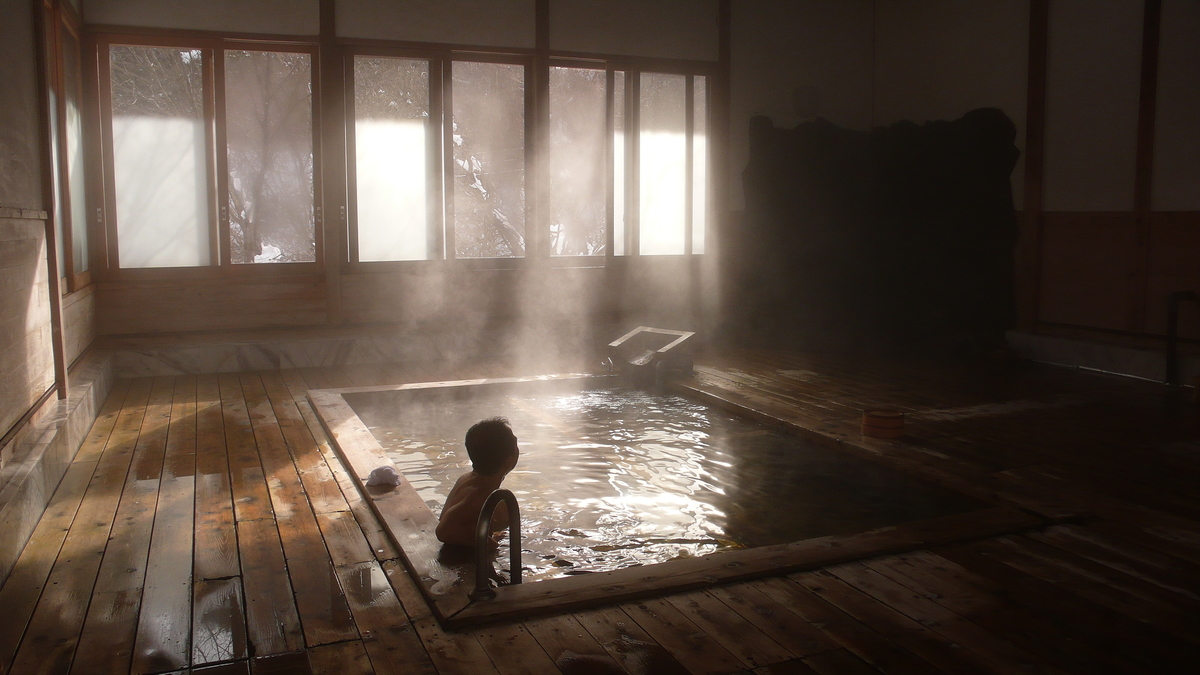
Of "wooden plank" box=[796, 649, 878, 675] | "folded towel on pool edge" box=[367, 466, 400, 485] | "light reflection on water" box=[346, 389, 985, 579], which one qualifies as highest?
"folded towel on pool edge" box=[367, 466, 400, 485]

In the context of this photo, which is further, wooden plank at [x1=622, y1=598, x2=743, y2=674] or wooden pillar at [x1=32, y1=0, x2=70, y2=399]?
wooden pillar at [x1=32, y1=0, x2=70, y2=399]

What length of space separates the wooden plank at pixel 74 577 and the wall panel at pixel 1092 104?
17.9ft

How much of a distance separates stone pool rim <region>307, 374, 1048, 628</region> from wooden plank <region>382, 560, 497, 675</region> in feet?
0.07

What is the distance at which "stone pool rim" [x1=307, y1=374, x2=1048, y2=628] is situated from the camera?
1999 mm

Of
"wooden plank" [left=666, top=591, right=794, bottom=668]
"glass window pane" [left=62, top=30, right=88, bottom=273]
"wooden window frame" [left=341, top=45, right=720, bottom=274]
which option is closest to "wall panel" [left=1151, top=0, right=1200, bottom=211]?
"wooden window frame" [left=341, top=45, right=720, bottom=274]

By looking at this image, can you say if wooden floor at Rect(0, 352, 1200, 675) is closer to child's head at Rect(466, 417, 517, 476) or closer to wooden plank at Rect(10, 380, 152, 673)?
wooden plank at Rect(10, 380, 152, 673)

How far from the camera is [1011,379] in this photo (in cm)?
503

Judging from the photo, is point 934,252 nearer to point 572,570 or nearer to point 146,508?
point 572,570

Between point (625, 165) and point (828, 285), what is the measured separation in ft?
5.98

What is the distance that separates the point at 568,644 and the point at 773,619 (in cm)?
46

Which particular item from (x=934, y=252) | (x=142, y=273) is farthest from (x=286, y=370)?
(x=934, y=252)

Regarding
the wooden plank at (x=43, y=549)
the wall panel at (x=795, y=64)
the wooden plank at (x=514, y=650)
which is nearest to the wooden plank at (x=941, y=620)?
the wooden plank at (x=514, y=650)

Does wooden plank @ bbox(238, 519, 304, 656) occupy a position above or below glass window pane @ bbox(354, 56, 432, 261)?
below

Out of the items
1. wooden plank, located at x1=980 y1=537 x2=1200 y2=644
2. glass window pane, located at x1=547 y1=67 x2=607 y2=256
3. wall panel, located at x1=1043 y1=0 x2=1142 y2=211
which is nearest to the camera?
wooden plank, located at x1=980 y1=537 x2=1200 y2=644
